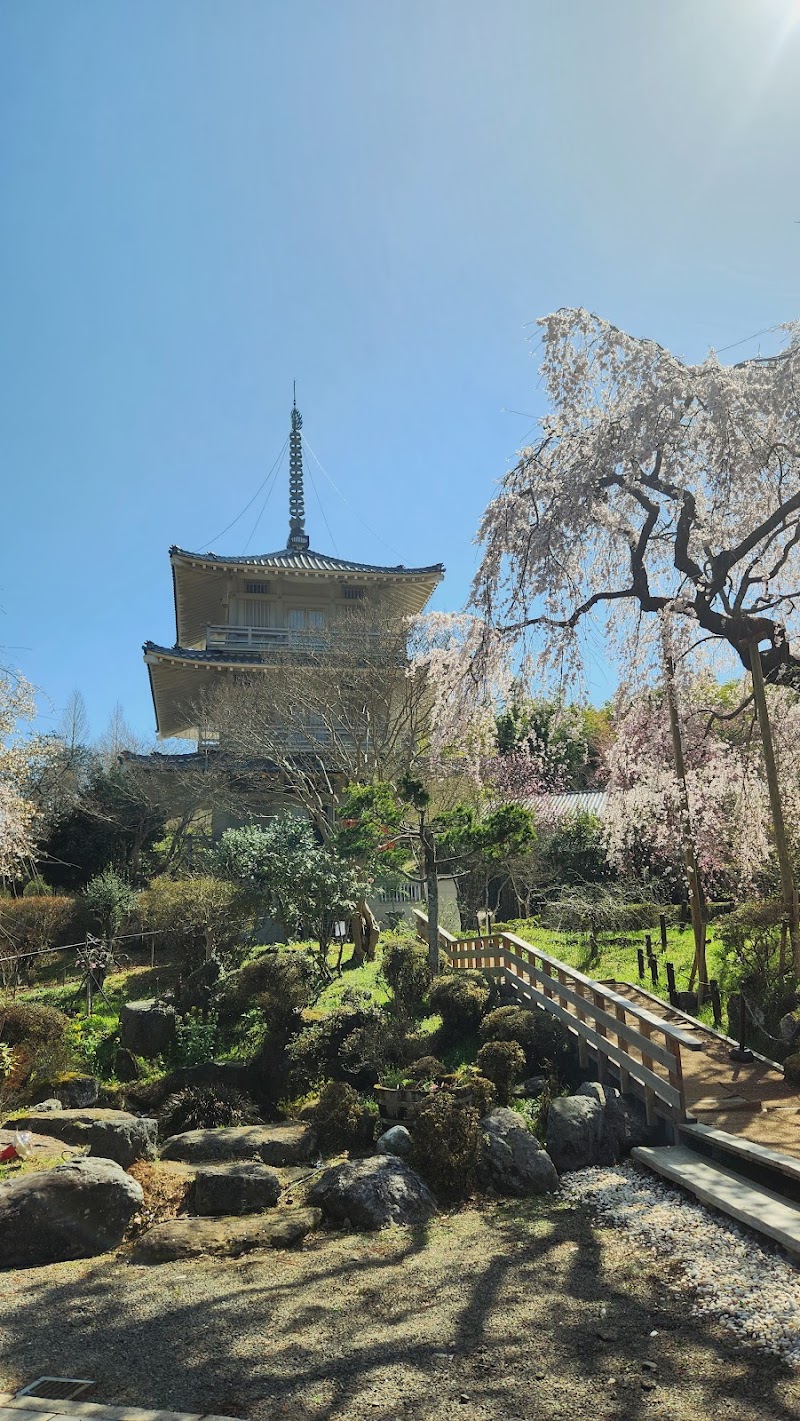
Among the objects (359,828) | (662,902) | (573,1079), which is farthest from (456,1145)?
(662,902)

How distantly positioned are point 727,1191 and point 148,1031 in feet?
25.2

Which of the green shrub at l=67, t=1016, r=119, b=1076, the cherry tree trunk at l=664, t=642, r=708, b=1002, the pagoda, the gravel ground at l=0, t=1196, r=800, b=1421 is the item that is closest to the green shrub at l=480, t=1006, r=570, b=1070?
the cherry tree trunk at l=664, t=642, r=708, b=1002

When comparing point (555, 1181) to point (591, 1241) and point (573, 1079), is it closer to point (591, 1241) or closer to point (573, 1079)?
point (591, 1241)

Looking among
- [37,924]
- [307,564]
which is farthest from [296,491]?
[37,924]

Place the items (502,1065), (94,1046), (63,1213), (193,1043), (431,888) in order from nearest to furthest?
1. (63,1213)
2. (502,1065)
3. (193,1043)
4. (94,1046)
5. (431,888)

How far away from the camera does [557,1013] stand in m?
9.77

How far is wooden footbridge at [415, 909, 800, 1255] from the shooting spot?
590 centimetres

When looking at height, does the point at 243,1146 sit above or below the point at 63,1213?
below

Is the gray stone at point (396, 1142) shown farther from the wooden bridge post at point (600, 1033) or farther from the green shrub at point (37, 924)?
the green shrub at point (37, 924)

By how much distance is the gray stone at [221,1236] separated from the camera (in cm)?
594

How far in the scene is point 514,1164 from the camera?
7016 mm

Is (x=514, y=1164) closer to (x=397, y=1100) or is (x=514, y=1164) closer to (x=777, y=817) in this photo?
(x=397, y=1100)

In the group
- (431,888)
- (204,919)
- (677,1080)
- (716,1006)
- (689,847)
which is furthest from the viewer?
(204,919)

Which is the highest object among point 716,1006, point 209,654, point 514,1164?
point 209,654
